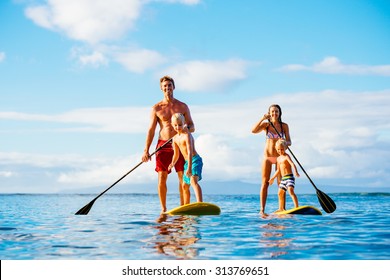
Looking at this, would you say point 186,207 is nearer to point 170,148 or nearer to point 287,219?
point 170,148

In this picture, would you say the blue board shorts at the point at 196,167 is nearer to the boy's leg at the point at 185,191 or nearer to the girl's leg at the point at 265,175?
the boy's leg at the point at 185,191

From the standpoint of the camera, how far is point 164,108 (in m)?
10.3

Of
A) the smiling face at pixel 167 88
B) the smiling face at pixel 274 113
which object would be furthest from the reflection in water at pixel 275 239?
the smiling face at pixel 167 88

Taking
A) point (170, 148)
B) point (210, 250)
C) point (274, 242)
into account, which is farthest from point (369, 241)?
point (170, 148)

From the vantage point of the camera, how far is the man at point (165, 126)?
10219mm

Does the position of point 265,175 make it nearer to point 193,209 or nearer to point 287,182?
point 287,182

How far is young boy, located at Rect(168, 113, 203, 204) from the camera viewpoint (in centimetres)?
970

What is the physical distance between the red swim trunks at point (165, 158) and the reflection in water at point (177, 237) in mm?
1099

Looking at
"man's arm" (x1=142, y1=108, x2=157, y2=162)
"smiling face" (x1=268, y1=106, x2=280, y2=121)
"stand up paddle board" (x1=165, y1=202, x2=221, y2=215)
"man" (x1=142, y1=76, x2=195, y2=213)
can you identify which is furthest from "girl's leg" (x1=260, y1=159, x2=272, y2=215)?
"man's arm" (x1=142, y1=108, x2=157, y2=162)

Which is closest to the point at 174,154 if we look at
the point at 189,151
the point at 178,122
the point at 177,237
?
the point at 189,151

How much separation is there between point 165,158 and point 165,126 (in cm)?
65

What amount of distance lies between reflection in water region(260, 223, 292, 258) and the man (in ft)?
9.01

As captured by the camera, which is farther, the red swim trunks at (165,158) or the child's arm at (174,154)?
the red swim trunks at (165,158)
